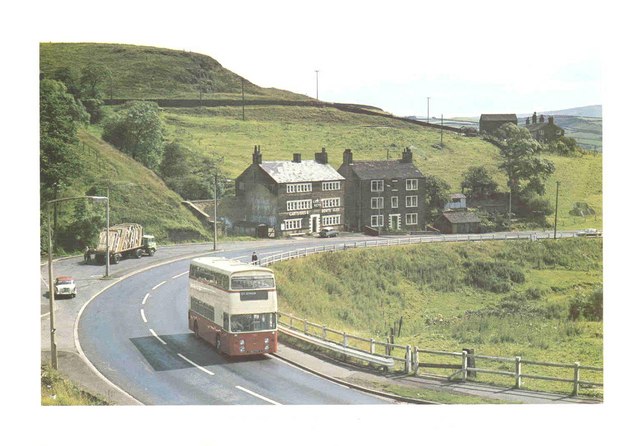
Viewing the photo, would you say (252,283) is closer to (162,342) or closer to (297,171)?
(162,342)

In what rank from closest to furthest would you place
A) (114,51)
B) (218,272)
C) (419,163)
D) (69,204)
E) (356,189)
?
1. (218,272)
2. (69,204)
3. (114,51)
4. (356,189)
5. (419,163)

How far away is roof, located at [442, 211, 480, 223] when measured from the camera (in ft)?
98.1

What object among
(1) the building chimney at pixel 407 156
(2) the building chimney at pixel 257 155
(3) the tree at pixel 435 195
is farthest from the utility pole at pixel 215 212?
(3) the tree at pixel 435 195

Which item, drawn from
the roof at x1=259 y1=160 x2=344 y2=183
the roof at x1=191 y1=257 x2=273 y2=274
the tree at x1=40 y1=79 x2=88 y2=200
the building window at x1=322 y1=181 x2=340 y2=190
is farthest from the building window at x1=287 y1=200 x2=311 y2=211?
the tree at x1=40 y1=79 x2=88 y2=200

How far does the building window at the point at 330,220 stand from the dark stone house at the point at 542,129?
819cm

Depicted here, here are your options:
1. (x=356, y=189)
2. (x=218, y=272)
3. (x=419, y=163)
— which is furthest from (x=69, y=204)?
(x=419, y=163)

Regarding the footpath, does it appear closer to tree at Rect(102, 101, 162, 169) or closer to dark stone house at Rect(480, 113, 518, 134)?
tree at Rect(102, 101, 162, 169)

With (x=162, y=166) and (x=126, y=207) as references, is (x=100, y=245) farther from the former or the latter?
(x=162, y=166)

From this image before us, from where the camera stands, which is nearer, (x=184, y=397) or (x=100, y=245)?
(x=184, y=397)

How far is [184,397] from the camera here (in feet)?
66.2

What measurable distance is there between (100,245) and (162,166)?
13.2 feet

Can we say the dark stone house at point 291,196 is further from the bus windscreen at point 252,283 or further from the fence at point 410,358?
the bus windscreen at point 252,283

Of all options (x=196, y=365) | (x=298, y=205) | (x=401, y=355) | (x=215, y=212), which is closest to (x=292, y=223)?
(x=298, y=205)

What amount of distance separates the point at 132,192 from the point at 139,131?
2.63 m
